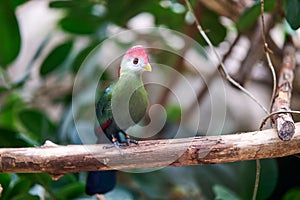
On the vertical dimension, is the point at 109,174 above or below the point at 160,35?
below

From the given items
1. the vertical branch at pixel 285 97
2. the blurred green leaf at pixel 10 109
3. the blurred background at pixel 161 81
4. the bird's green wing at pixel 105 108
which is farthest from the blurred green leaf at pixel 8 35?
the vertical branch at pixel 285 97

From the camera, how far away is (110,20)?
1149 mm

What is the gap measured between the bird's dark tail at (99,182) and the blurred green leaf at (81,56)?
422 millimetres

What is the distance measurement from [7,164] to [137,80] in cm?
22

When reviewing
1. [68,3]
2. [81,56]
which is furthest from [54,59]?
[68,3]

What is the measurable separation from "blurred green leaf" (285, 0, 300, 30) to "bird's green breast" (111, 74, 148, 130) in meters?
0.27

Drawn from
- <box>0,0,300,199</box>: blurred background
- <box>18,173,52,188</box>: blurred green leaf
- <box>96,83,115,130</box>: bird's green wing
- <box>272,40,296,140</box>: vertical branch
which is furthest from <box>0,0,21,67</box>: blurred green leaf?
<box>272,40,296,140</box>: vertical branch

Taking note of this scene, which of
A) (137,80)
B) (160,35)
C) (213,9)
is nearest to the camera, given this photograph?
(137,80)

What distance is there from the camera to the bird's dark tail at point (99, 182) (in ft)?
2.71

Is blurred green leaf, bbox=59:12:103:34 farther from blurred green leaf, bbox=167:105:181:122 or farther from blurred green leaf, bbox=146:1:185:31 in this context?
blurred green leaf, bbox=167:105:181:122

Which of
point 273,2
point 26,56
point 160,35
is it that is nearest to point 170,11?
point 160,35

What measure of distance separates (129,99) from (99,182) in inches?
9.1

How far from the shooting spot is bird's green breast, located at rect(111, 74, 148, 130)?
0.65m

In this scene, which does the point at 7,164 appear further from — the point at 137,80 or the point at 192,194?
the point at 192,194
